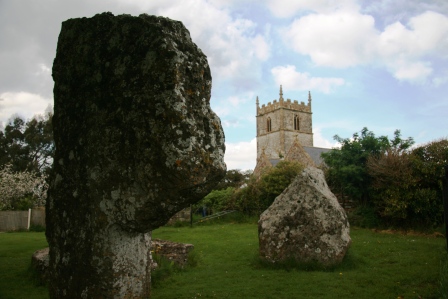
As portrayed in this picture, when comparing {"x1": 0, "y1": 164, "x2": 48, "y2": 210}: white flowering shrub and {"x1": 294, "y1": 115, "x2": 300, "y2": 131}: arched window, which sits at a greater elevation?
{"x1": 294, "y1": 115, "x2": 300, "y2": 131}: arched window

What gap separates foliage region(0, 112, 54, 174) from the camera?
156ft

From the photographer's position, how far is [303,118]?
278 ft

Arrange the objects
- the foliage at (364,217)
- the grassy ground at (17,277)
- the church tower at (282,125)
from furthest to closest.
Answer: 1. the church tower at (282,125)
2. the foliage at (364,217)
3. the grassy ground at (17,277)

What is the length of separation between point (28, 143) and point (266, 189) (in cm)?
3645

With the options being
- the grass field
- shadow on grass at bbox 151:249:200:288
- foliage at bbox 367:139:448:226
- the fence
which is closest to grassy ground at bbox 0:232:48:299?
the grass field

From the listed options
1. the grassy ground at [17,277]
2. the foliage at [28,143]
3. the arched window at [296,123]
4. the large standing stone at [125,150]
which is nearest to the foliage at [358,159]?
the grassy ground at [17,277]

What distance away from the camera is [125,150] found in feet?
13.6

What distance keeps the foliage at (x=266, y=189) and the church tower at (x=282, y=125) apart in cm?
5434

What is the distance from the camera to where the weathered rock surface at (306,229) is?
32.1 feet

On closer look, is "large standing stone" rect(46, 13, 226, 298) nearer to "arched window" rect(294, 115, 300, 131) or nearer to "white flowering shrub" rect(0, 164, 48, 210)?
"white flowering shrub" rect(0, 164, 48, 210)

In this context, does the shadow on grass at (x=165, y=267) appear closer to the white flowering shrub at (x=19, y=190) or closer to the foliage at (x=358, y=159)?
the foliage at (x=358, y=159)

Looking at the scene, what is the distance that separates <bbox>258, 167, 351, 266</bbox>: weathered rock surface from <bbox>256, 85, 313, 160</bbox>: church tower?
69236mm

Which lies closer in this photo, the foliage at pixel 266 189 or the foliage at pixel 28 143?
the foliage at pixel 266 189

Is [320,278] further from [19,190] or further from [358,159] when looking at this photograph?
[19,190]
